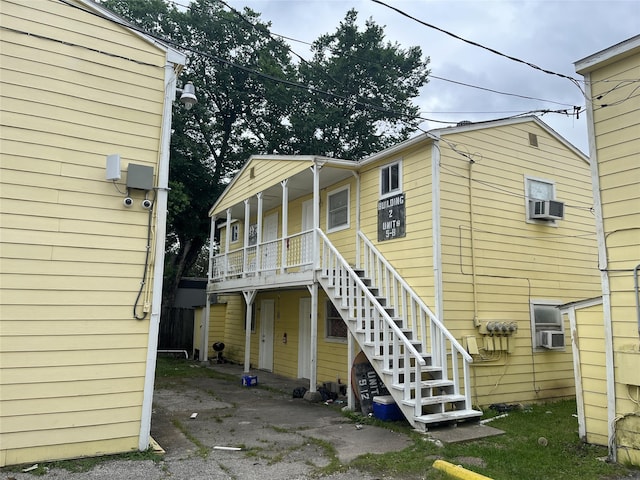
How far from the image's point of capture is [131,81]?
5.73 metres

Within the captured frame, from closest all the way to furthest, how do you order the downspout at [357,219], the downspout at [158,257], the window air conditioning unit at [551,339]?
the downspout at [158,257] < the window air conditioning unit at [551,339] < the downspout at [357,219]

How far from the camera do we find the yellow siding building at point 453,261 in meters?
7.70

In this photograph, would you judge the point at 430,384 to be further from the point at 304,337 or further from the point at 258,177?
the point at 258,177

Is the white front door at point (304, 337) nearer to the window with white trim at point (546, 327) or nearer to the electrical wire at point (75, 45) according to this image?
the window with white trim at point (546, 327)

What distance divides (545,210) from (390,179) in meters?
3.05

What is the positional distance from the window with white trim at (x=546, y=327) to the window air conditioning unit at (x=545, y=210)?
5.36 ft

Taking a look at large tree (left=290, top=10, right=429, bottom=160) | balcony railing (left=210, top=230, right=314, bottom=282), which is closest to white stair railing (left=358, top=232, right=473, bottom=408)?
balcony railing (left=210, top=230, right=314, bottom=282)

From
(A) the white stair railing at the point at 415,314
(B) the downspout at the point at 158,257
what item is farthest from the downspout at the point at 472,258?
(B) the downspout at the point at 158,257

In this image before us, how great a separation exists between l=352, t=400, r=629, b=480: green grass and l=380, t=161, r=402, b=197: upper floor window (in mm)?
4458

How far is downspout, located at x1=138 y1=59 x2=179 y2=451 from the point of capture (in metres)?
5.34

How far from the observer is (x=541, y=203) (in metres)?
9.10

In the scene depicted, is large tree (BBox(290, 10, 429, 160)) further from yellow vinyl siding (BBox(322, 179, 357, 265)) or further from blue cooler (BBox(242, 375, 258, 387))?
blue cooler (BBox(242, 375, 258, 387))

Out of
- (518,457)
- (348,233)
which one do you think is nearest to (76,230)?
(518,457)

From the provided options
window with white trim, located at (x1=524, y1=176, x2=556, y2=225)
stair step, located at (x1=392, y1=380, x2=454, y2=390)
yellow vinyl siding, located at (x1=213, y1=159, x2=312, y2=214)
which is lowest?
stair step, located at (x1=392, y1=380, x2=454, y2=390)
